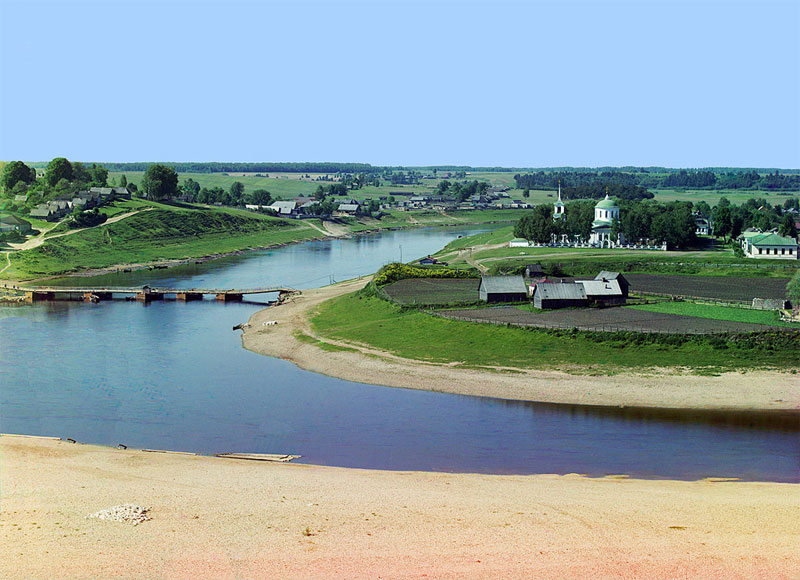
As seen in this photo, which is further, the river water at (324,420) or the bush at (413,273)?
the bush at (413,273)

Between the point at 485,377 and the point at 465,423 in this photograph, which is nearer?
the point at 465,423

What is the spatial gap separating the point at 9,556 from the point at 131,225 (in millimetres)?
133011

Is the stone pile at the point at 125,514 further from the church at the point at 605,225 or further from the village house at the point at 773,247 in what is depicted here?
the church at the point at 605,225

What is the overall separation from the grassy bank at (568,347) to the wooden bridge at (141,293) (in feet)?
99.9

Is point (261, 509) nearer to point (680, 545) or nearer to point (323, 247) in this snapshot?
point (680, 545)

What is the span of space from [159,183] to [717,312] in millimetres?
140012

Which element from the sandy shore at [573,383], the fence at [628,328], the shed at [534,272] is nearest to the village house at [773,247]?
the shed at [534,272]

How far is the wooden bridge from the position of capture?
9988cm

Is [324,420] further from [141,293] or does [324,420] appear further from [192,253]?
[192,253]

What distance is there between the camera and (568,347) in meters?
62.3

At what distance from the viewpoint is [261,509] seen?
34.2 meters

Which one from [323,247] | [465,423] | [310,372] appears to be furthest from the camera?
[323,247]

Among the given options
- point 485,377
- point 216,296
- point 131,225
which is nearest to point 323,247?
point 131,225

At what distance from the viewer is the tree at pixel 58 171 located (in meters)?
172
